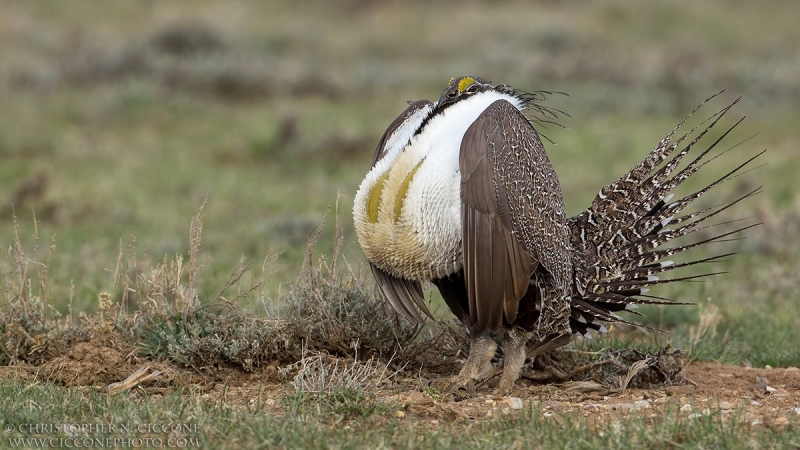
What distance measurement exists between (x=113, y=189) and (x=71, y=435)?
580 cm

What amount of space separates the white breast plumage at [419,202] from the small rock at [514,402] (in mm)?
513

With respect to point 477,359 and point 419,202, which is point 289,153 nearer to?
point 477,359

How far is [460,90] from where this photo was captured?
3721mm

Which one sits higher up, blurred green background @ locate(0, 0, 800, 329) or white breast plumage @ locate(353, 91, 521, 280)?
blurred green background @ locate(0, 0, 800, 329)

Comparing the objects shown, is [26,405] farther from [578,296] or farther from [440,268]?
[578,296]

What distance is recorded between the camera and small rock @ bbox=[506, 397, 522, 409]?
349cm

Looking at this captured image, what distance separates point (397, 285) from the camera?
152 inches

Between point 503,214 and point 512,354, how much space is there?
28.2 inches

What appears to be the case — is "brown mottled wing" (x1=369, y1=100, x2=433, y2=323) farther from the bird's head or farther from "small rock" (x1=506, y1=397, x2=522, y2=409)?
"small rock" (x1=506, y1=397, x2=522, y2=409)

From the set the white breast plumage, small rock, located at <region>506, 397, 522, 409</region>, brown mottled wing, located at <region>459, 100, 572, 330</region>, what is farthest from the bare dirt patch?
the white breast plumage

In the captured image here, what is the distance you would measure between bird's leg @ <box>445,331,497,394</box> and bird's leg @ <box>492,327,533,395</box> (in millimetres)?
58

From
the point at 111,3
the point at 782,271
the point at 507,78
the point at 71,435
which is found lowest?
the point at 71,435

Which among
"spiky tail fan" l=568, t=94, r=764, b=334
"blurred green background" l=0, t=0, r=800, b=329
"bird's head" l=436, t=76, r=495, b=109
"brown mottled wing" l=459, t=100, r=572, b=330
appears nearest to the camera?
"brown mottled wing" l=459, t=100, r=572, b=330

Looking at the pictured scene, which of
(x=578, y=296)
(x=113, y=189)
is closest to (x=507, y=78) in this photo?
(x=113, y=189)
